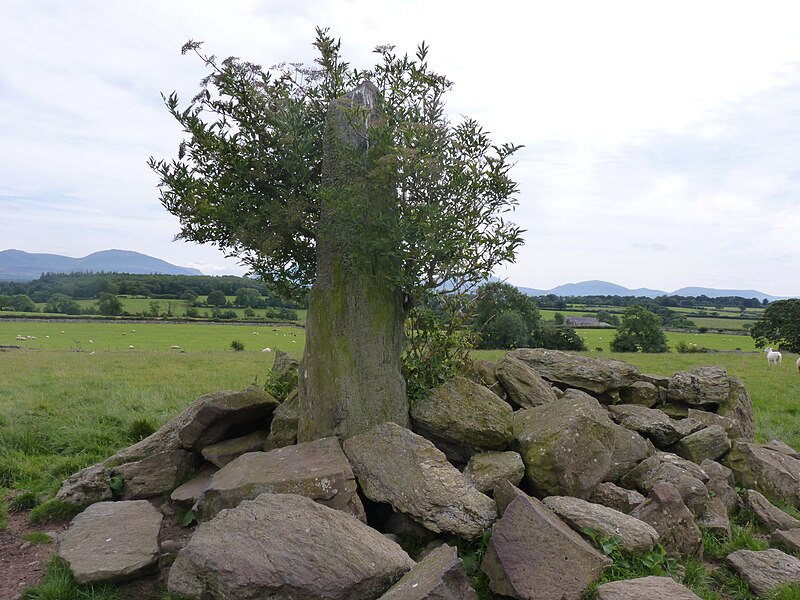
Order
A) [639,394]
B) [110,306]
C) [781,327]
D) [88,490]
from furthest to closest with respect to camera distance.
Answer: [110,306] < [781,327] < [639,394] < [88,490]

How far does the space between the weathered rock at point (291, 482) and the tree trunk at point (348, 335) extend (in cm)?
106

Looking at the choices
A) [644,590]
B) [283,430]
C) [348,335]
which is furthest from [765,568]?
[283,430]

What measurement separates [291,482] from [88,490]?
15.7 feet

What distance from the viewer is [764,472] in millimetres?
11117

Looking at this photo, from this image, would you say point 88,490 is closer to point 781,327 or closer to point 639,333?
point 639,333

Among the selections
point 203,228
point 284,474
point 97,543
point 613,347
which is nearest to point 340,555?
point 284,474

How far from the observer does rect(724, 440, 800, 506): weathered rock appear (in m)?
11.0

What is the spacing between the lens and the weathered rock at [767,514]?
9.57 m

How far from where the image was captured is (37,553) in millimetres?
8922

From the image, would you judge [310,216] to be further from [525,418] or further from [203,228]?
[525,418]

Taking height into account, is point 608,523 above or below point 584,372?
below

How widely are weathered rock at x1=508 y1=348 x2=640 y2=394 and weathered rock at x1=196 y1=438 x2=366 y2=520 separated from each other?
6.10 meters

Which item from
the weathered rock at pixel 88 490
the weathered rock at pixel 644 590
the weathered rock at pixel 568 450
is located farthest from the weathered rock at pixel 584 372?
the weathered rock at pixel 88 490

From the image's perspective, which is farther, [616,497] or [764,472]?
[764,472]
